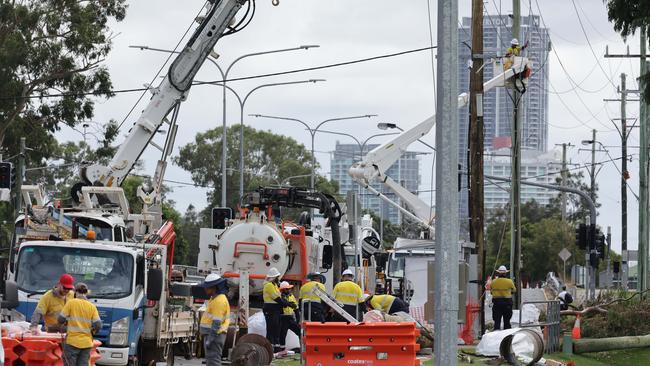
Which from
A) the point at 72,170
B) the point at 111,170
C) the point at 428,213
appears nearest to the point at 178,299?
the point at 111,170

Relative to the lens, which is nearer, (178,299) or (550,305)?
(178,299)

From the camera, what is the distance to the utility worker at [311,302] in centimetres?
2219

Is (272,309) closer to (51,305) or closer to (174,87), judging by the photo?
(174,87)

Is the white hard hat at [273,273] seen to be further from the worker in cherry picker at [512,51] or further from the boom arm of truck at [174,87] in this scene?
the worker in cherry picker at [512,51]

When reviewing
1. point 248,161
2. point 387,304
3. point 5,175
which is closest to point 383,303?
point 387,304

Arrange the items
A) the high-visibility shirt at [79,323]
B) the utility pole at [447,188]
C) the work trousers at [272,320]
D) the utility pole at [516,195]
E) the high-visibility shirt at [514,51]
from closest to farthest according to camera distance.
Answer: the utility pole at [447,188], the high-visibility shirt at [79,323], the work trousers at [272,320], the utility pole at [516,195], the high-visibility shirt at [514,51]

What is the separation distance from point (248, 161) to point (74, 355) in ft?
266

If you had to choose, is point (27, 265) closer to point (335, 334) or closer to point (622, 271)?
point (335, 334)

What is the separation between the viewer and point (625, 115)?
2606 inches

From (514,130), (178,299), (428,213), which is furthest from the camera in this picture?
(428,213)

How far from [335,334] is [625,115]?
50.9 metres

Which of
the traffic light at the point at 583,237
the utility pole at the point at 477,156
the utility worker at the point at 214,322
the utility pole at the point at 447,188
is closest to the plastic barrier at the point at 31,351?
the utility worker at the point at 214,322

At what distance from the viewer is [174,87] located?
27.2 m

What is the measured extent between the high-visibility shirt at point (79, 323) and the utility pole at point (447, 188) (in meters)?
5.54
